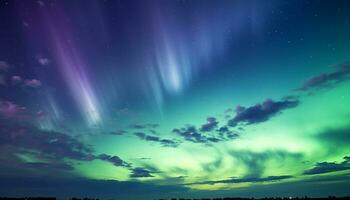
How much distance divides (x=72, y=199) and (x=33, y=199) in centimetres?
3927

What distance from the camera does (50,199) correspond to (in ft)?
623

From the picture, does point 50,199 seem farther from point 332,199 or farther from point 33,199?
point 332,199

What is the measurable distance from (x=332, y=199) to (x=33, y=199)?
919 ft

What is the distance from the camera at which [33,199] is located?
188625mm

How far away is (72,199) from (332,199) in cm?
24116

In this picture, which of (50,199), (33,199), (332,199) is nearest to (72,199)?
(50,199)

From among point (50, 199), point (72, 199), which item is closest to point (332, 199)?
point (72, 199)

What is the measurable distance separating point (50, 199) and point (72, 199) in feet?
80.7

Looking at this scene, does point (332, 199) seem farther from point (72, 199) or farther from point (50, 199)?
point (50, 199)

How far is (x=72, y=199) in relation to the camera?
183875 mm

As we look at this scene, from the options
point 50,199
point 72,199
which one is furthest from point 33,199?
point 72,199

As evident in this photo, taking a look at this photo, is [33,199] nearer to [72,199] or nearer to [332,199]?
[72,199]

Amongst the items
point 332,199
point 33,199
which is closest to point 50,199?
point 33,199
